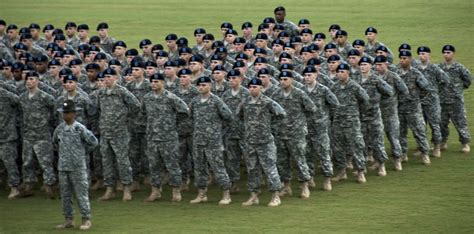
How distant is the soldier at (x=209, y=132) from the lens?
1803cm

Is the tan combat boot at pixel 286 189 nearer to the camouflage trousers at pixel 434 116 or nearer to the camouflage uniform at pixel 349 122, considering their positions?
the camouflage uniform at pixel 349 122

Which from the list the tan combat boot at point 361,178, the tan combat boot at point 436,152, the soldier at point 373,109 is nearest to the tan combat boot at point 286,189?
the tan combat boot at point 361,178

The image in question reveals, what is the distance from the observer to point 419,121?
20625 millimetres

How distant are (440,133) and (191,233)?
20.9 feet

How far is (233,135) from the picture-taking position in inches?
735

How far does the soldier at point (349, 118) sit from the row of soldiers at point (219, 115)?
0.02 m

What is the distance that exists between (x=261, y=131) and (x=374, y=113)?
263cm

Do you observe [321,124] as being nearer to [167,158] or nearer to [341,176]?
[341,176]

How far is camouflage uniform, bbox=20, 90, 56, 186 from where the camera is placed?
18.7 meters

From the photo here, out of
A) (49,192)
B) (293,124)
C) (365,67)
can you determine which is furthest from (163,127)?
(365,67)

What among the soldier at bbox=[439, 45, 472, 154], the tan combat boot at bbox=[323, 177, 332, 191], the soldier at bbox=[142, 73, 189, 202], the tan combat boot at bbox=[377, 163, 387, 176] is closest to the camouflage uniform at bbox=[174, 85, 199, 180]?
the soldier at bbox=[142, 73, 189, 202]

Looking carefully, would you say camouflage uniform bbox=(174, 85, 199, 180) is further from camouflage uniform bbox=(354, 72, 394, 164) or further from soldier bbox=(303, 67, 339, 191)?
camouflage uniform bbox=(354, 72, 394, 164)

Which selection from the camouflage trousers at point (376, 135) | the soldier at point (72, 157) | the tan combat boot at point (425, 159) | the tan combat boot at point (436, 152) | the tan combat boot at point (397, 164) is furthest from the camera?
the tan combat boot at point (436, 152)

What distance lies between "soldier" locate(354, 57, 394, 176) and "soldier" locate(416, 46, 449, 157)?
5.00 feet
